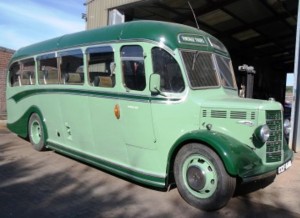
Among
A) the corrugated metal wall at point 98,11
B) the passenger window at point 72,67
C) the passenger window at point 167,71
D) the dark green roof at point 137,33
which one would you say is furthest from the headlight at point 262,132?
the corrugated metal wall at point 98,11

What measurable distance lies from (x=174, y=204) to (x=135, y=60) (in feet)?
7.34

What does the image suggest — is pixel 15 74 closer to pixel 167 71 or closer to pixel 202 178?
pixel 167 71

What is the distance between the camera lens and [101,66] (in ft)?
23.3

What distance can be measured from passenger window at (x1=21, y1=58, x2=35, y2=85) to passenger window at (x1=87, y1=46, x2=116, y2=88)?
8.75ft

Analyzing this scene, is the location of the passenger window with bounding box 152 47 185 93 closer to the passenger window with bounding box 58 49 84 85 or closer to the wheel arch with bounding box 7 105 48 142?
the passenger window with bounding box 58 49 84 85

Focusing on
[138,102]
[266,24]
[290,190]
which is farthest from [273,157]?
[266,24]

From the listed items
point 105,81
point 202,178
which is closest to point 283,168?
point 202,178

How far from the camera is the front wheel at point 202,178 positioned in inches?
217

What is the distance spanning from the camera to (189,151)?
5.85m

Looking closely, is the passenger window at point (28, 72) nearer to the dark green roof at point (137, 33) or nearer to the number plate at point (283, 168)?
the dark green roof at point (137, 33)

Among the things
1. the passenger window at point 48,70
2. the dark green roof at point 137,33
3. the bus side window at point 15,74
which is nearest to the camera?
the dark green roof at point 137,33

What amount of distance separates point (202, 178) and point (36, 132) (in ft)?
16.9

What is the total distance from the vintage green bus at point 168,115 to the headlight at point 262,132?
1 centimetres

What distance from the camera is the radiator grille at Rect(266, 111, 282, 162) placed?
5844 millimetres
